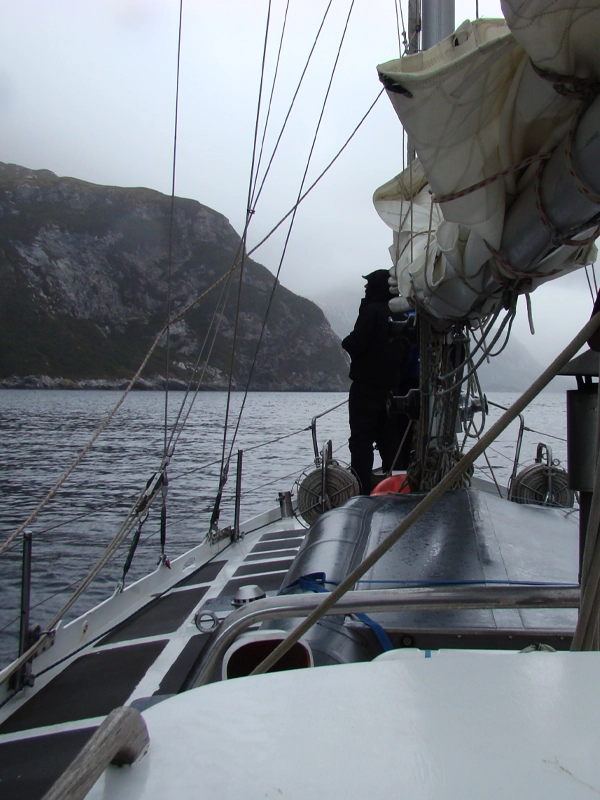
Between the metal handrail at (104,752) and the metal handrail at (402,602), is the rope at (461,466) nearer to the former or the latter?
the metal handrail at (402,602)

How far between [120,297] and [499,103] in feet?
415

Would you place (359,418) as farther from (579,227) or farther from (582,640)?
(582,640)

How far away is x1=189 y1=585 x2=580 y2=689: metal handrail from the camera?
1491mm

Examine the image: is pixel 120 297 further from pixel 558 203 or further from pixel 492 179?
pixel 558 203

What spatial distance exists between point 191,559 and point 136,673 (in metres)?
2.41

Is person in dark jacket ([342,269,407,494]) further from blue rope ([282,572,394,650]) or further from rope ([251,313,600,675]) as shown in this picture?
rope ([251,313,600,675])

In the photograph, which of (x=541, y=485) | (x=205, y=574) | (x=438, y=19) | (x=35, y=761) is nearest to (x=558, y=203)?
(x=35, y=761)

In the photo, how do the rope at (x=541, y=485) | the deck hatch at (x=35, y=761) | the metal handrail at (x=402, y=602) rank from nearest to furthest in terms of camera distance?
the metal handrail at (x=402, y=602) → the deck hatch at (x=35, y=761) → the rope at (x=541, y=485)

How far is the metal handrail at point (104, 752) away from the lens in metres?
0.71

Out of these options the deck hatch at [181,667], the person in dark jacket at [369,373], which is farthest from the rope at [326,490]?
the deck hatch at [181,667]

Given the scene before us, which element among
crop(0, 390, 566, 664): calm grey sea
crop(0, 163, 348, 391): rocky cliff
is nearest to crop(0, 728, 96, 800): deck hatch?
crop(0, 390, 566, 664): calm grey sea

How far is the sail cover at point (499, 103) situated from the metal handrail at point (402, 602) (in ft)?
3.04

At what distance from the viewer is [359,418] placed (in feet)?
18.9

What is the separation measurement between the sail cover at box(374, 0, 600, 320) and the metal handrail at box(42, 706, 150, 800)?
4.17 ft
